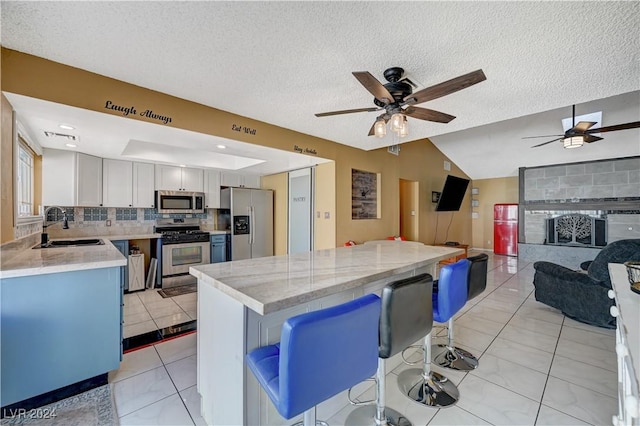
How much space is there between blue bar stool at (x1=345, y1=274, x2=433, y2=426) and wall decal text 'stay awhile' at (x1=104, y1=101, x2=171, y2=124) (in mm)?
2576

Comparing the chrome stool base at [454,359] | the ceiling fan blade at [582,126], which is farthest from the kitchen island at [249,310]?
the ceiling fan blade at [582,126]

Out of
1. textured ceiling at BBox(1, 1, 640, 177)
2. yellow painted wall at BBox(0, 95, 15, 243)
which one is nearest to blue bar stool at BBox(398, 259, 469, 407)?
textured ceiling at BBox(1, 1, 640, 177)

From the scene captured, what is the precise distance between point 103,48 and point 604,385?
4459 millimetres

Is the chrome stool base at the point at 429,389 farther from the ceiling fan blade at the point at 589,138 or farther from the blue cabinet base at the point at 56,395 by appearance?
the ceiling fan blade at the point at 589,138

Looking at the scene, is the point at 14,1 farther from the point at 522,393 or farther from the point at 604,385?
the point at 604,385

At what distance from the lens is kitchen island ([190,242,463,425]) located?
1.30 m

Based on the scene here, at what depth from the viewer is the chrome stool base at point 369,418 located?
170cm

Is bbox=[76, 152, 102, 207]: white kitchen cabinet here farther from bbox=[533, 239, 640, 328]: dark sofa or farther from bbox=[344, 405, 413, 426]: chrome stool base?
bbox=[533, 239, 640, 328]: dark sofa

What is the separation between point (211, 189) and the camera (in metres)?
5.37

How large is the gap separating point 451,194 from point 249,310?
6821 millimetres

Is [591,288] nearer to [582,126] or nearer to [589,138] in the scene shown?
[582,126]

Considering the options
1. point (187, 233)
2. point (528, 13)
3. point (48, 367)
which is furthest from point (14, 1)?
point (187, 233)

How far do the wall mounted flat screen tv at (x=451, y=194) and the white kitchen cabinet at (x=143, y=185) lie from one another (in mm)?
6259

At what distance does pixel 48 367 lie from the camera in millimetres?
1876
